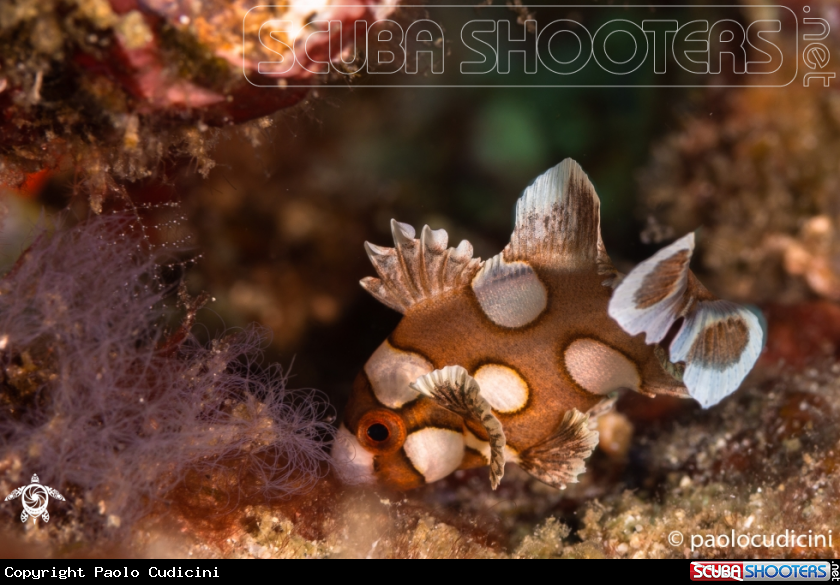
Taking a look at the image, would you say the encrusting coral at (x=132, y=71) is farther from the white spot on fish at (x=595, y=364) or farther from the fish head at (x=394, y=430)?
the white spot on fish at (x=595, y=364)

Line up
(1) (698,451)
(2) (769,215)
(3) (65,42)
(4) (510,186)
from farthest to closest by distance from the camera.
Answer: (4) (510,186)
(2) (769,215)
(1) (698,451)
(3) (65,42)

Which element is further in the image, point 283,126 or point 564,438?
point 283,126

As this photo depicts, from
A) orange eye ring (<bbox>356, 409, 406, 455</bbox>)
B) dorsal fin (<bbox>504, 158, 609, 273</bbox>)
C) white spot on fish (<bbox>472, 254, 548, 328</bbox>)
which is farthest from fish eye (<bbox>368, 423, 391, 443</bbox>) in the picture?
dorsal fin (<bbox>504, 158, 609, 273</bbox>)

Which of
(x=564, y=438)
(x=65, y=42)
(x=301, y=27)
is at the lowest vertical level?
(x=564, y=438)

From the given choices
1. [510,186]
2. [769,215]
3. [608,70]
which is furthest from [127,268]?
[769,215]

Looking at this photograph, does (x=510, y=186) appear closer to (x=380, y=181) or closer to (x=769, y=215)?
(x=380, y=181)

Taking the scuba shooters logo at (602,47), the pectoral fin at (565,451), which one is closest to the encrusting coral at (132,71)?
the scuba shooters logo at (602,47)

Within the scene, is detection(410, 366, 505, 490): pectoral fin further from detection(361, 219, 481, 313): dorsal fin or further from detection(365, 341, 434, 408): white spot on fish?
detection(361, 219, 481, 313): dorsal fin
